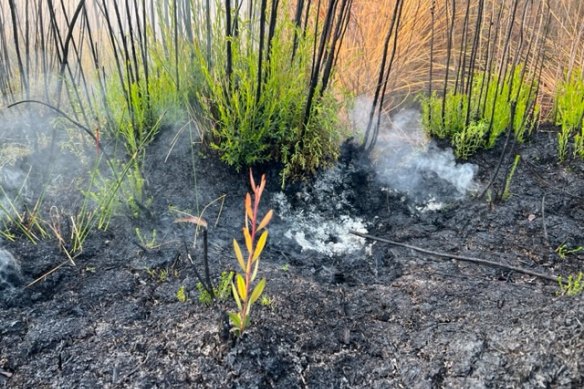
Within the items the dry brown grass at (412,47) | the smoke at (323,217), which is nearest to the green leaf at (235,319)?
the smoke at (323,217)

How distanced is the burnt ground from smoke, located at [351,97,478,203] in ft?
0.34

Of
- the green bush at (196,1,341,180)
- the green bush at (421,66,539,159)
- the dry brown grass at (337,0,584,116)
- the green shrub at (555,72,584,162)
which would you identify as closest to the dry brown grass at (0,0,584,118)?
the dry brown grass at (337,0,584,116)

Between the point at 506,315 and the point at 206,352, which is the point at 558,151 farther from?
the point at 206,352

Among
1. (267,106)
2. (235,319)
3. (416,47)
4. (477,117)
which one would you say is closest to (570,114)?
(477,117)

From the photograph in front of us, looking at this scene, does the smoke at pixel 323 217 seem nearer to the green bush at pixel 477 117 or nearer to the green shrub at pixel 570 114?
the green bush at pixel 477 117

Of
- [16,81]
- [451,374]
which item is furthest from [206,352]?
[16,81]

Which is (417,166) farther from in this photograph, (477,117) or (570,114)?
(570,114)

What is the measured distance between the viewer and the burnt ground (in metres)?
1.32

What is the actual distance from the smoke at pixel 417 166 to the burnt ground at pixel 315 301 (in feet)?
0.34

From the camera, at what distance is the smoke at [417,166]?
2.41 m

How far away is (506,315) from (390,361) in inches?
15.6

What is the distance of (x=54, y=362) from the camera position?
1.34m

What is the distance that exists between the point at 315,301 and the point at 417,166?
1.21m

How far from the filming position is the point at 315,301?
1611mm
